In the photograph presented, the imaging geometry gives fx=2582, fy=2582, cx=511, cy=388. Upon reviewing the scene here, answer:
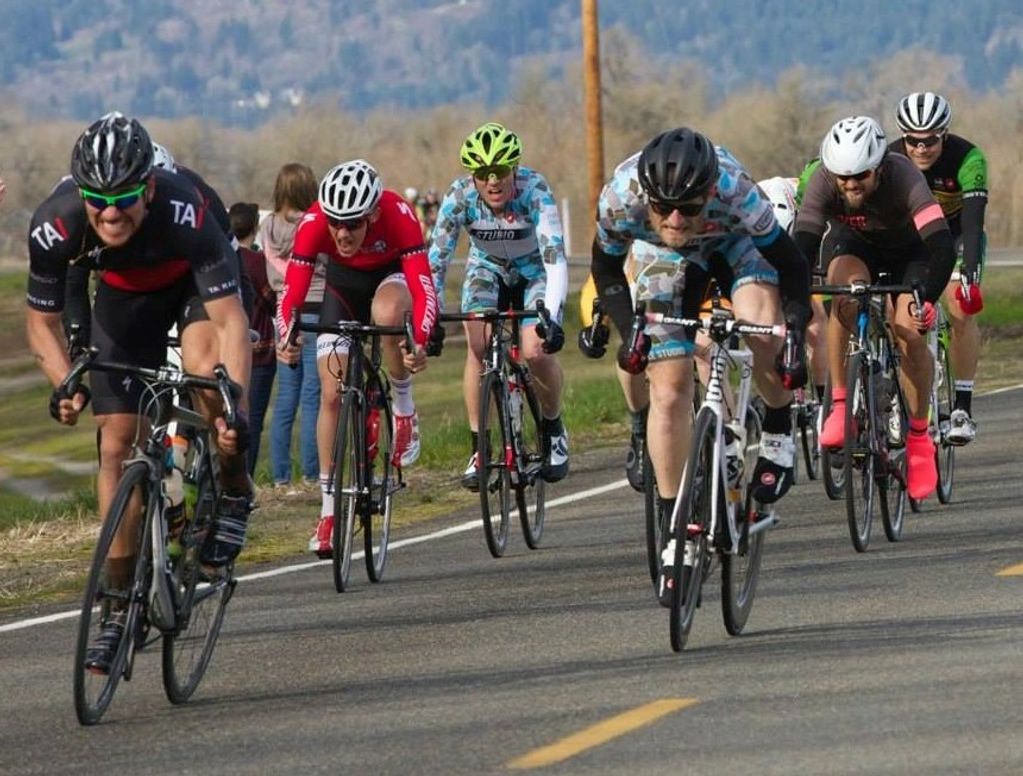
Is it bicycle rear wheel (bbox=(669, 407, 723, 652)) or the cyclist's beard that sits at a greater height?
the cyclist's beard

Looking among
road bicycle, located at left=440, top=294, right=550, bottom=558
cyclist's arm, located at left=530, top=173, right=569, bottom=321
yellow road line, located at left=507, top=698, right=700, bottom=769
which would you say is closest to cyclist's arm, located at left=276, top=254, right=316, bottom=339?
road bicycle, located at left=440, top=294, right=550, bottom=558

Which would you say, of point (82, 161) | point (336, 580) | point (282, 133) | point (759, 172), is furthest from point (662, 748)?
point (282, 133)

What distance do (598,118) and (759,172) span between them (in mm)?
48952

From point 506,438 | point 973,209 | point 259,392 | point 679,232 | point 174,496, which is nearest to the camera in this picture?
point 174,496

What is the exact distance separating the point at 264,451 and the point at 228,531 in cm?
1693

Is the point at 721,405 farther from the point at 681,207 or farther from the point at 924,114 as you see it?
the point at 924,114

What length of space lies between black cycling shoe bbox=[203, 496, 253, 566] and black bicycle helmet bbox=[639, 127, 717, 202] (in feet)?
6.09

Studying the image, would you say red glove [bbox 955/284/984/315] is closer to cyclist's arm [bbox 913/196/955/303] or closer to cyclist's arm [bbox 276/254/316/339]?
cyclist's arm [bbox 913/196/955/303]

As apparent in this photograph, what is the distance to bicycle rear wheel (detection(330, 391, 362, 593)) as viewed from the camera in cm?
1151

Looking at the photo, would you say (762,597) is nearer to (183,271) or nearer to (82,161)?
(183,271)

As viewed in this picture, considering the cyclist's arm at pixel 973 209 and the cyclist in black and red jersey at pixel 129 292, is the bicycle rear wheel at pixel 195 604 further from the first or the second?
the cyclist's arm at pixel 973 209

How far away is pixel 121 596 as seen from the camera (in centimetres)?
830

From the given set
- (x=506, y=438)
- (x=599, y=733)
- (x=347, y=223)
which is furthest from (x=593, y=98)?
(x=599, y=733)

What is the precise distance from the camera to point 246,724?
8.38 metres
